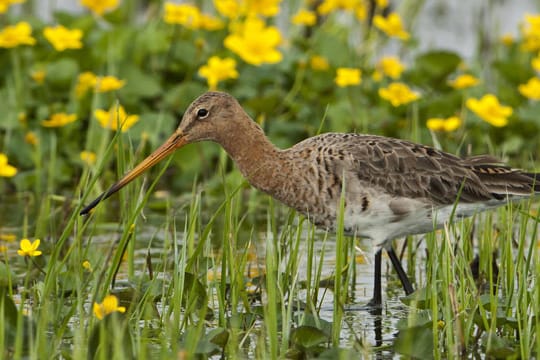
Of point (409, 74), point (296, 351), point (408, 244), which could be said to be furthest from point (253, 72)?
point (296, 351)

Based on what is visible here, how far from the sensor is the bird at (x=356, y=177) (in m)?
6.13

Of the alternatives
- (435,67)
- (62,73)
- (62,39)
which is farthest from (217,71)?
(435,67)

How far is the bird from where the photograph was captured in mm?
6129

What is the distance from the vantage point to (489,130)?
9.45 metres

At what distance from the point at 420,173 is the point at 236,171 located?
77.8 inches

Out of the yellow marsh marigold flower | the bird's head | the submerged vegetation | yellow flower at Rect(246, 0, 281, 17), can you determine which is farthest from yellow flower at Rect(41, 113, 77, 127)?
the bird's head

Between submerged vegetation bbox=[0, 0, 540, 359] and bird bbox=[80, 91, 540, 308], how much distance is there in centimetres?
15

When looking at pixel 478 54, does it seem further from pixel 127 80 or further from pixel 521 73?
pixel 127 80

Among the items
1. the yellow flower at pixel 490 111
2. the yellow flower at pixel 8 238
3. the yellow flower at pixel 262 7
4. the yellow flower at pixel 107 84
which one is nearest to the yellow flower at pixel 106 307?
the yellow flower at pixel 8 238

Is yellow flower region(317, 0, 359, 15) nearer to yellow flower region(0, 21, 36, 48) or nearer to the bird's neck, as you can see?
yellow flower region(0, 21, 36, 48)

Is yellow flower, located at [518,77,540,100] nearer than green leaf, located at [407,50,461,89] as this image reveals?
Yes

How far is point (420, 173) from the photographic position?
6.33m

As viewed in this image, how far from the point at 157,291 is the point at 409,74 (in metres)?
5.04

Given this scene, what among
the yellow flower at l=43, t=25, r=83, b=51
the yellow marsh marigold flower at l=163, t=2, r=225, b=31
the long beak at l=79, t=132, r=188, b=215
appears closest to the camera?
the long beak at l=79, t=132, r=188, b=215
